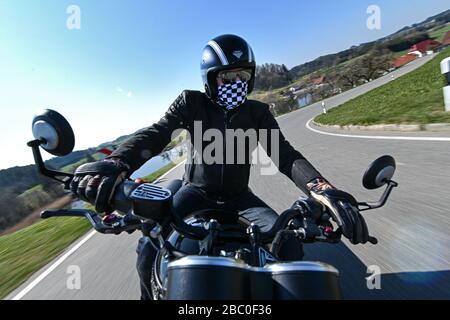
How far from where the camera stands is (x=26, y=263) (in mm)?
6125

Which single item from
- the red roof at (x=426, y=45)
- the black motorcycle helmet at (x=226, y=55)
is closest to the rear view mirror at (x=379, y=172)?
the black motorcycle helmet at (x=226, y=55)

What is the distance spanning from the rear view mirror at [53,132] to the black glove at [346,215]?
55.4 inches

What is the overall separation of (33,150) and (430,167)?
6.05m

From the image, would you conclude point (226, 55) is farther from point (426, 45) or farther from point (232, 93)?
point (426, 45)

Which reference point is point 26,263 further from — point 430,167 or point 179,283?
point 430,167

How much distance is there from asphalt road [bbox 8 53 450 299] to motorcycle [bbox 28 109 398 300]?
1298 mm

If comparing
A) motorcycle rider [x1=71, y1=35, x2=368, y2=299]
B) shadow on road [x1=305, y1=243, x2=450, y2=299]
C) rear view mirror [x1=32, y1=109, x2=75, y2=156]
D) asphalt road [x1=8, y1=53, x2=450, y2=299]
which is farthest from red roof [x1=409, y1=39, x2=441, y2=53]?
rear view mirror [x1=32, y1=109, x2=75, y2=156]

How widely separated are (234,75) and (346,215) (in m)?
1.33

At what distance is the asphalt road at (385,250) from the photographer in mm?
3090

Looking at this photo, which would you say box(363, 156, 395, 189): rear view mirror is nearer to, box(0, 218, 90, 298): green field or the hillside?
box(0, 218, 90, 298): green field

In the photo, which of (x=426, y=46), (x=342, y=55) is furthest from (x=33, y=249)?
(x=342, y=55)

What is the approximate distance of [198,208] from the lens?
2.93 meters

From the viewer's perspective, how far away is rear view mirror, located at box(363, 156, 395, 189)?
2.06 meters
